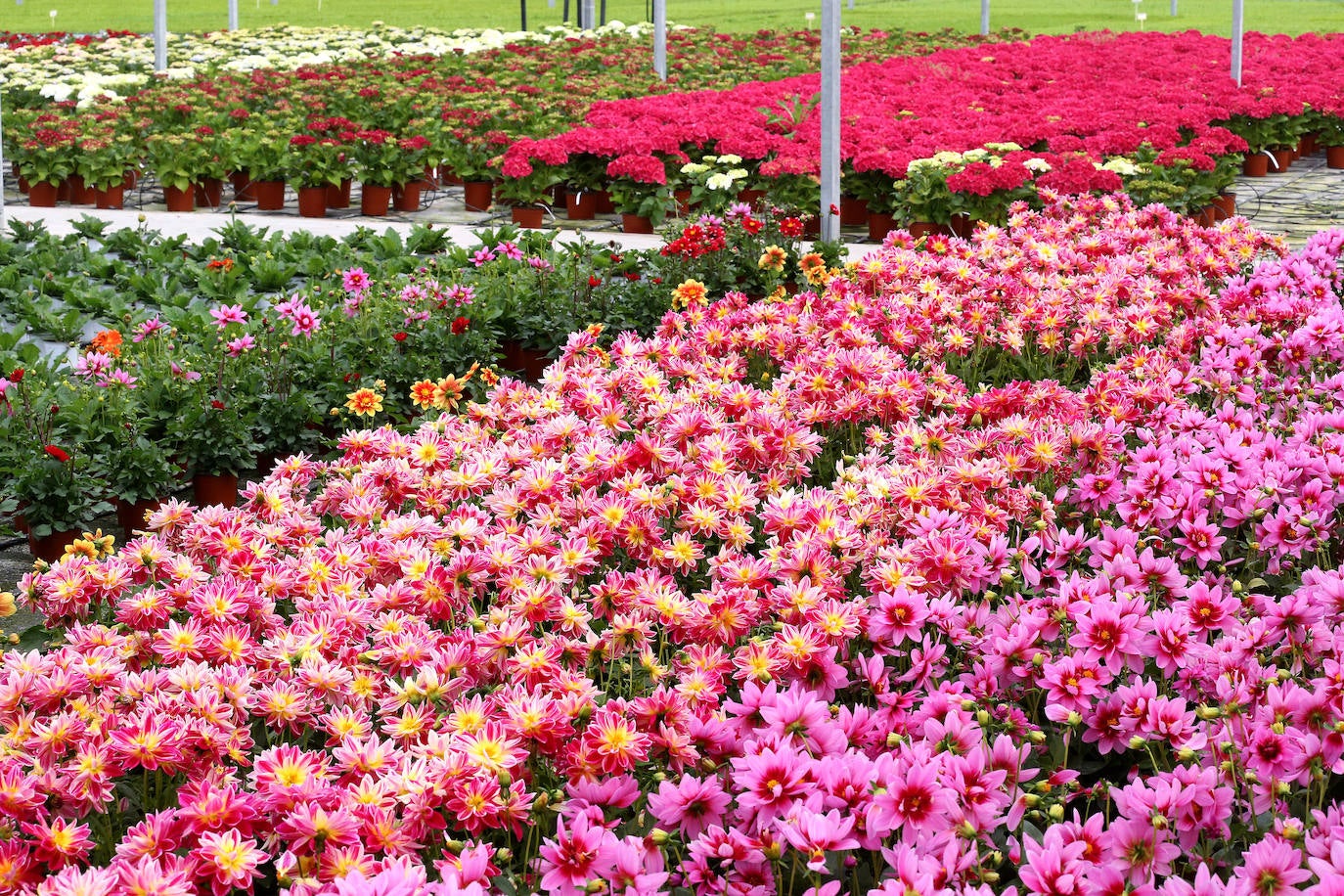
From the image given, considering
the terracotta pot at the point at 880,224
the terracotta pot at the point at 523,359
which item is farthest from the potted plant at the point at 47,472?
the terracotta pot at the point at 880,224

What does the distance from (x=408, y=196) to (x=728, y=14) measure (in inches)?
1057

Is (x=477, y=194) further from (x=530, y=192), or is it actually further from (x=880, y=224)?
(x=880, y=224)

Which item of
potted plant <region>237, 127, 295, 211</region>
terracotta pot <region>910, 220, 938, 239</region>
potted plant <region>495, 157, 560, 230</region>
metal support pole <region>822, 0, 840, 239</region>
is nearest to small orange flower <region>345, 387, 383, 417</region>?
metal support pole <region>822, 0, 840, 239</region>

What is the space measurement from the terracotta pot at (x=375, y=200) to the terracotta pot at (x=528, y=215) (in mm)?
1034

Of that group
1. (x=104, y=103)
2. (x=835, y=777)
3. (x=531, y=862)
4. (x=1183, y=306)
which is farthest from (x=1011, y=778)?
(x=104, y=103)

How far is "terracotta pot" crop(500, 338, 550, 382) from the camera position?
18.8ft

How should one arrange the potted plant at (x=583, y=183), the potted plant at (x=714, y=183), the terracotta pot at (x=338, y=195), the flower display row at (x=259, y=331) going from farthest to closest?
the terracotta pot at (x=338, y=195) → the potted plant at (x=583, y=183) → the potted plant at (x=714, y=183) → the flower display row at (x=259, y=331)

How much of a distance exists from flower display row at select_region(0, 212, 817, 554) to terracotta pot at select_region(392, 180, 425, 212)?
8.99ft

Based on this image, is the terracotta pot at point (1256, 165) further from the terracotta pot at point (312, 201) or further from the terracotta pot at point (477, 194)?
the terracotta pot at point (312, 201)

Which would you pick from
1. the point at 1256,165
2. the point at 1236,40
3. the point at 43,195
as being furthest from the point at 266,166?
the point at 1236,40

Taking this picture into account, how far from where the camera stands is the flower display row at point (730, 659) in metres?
1.79

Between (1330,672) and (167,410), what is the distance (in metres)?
3.69

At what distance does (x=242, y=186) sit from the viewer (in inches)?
430

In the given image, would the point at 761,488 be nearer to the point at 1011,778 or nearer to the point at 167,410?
the point at 1011,778
